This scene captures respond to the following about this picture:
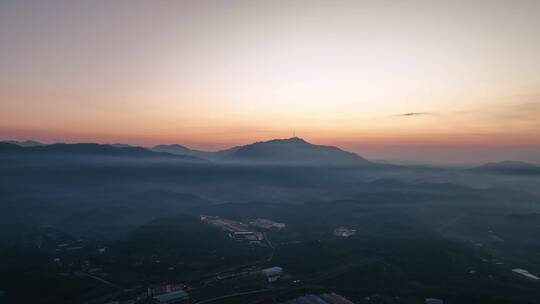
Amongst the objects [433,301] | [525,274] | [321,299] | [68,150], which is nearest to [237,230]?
[321,299]

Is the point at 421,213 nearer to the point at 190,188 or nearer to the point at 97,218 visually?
the point at 97,218

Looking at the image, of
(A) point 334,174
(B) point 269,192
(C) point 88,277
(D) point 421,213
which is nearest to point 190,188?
(B) point 269,192

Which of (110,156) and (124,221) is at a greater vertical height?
(110,156)

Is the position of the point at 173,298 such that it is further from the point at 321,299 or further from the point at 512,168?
the point at 512,168

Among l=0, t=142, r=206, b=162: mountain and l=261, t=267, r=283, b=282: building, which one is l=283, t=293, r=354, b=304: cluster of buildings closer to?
l=261, t=267, r=283, b=282: building

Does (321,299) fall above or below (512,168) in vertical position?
below
